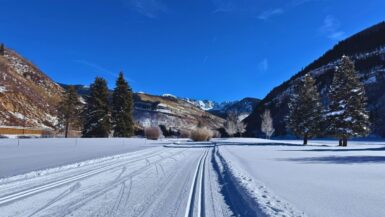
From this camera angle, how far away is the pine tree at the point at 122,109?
49.1 metres

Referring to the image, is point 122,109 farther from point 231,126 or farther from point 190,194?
point 231,126

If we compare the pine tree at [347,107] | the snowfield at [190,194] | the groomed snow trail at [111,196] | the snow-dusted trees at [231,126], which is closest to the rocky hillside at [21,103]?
the snow-dusted trees at [231,126]

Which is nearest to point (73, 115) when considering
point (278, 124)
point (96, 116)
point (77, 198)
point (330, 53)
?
point (96, 116)

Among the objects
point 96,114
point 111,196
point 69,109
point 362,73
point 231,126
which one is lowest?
point 111,196

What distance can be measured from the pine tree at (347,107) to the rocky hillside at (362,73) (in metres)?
49.4

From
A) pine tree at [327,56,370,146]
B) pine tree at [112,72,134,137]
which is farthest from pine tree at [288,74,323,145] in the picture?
pine tree at [112,72,134,137]

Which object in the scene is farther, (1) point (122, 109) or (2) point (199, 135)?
(2) point (199, 135)

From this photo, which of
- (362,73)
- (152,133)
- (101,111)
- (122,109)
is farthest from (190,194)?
(362,73)

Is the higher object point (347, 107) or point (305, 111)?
point (347, 107)

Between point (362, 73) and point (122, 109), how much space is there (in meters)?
105

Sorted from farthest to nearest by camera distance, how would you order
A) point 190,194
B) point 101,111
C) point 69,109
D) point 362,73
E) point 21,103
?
point 362,73
point 21,103
point 69,109
point 101,111
point 190,194

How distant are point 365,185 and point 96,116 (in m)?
42.2

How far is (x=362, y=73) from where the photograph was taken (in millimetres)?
119000

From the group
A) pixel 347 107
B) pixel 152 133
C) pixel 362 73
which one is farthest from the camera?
pixel 362 73
